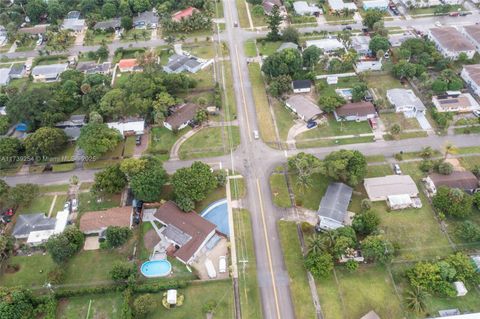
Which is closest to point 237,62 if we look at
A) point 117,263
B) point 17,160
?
point 17,160

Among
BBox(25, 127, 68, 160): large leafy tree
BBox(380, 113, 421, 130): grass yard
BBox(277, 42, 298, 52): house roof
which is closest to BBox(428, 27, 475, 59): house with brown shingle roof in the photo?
BBox(380, 113, 421, 130): grass yard

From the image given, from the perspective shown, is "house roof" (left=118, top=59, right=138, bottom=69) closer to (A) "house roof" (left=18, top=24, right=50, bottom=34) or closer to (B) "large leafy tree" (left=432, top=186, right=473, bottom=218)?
(A) "house roof" (left=18, top=24, right=50, bottom=34)

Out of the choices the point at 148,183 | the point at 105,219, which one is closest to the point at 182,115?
the point at 148,183

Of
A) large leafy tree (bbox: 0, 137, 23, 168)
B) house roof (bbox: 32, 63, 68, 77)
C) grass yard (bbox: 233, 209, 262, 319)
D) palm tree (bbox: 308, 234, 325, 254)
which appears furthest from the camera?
house roof (bbox: 32, 63, 68, 77)

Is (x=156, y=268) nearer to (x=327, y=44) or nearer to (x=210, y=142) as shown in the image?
(x=210, y=142)

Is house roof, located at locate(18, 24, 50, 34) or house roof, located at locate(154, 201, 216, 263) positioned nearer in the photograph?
house roof, located at locate(154, 201, 216, 263)

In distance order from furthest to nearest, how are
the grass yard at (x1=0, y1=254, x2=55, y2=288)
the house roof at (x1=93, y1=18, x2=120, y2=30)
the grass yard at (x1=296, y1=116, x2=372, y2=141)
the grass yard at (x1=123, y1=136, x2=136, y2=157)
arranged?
the house roof at (x1=93, y1=18, x2=120, y2=30) → the grass yard at (x1=296, y1=116, x2=372, y2=141) → the grass yard at (x1=123, y1=136, x2=136, y2=157) → the grass yard at (x1=0, y1=254, x2=55, y2=288)
